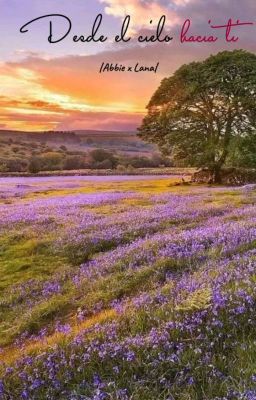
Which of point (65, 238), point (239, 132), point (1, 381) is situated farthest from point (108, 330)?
point (239, 132)

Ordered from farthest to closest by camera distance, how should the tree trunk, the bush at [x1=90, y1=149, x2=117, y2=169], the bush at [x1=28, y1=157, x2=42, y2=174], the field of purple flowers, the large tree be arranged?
the bush at [x1=90, y1=149, x2=117, y2=169] < the bush at [x1=28, y1=157, x2=42, y2=174] < the tree trunk < the large tree < the field of purple flowers

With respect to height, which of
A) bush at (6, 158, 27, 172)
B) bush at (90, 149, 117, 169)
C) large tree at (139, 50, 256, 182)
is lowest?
bush at (6, 158, 27, 172)

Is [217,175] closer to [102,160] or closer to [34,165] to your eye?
[34,165]

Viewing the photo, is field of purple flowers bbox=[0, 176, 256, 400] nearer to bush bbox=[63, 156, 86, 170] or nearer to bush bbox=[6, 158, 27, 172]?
bush bbox=[6, 158, 27, 172]

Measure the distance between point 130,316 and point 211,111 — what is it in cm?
4047

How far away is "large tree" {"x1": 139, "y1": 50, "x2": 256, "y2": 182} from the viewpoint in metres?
42.3

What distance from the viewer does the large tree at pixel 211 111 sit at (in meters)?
42.3

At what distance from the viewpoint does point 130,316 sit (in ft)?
21.2

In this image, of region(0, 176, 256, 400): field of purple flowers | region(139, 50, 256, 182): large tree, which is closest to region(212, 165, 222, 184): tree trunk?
region(139, 50, 256, 182): large tree

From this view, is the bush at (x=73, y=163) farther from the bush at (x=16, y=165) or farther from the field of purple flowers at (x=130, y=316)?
the field of purple flowers at (x=130, y=316)

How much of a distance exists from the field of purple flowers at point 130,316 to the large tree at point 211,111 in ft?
101

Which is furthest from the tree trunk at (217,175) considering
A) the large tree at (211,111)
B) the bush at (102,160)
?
the bush at (102,160)

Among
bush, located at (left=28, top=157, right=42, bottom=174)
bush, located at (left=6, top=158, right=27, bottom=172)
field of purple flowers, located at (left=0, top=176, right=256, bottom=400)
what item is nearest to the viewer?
field of purple flowers, located at (left=0, top=176, right=256, bottom=400)

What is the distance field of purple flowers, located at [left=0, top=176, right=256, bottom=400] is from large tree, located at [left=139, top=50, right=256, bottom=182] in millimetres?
30732
